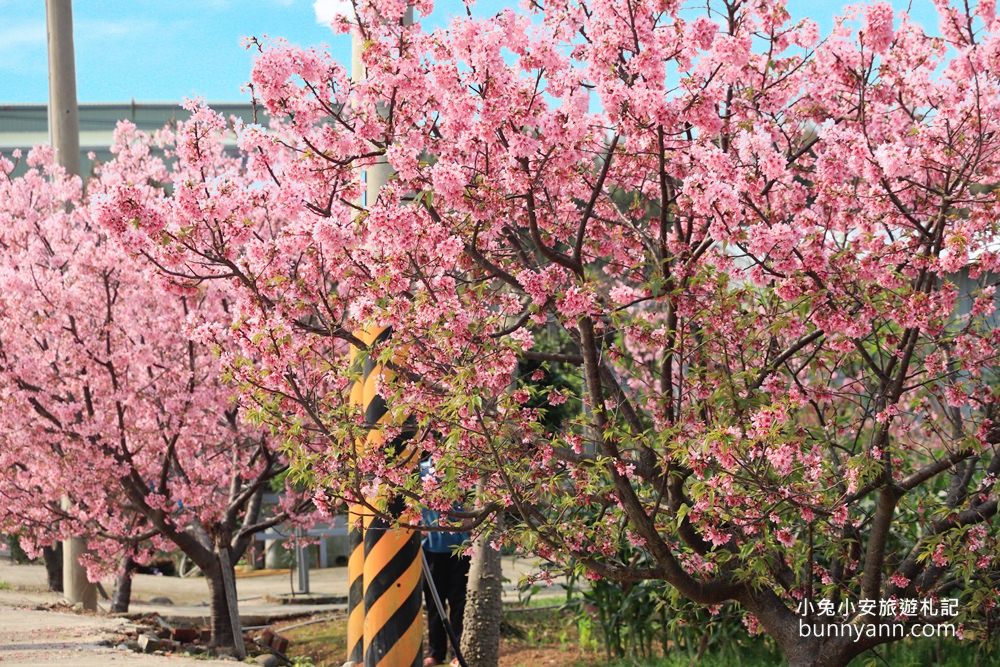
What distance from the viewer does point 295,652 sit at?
1175 cm

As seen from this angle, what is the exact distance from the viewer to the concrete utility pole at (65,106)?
1446 centimetres

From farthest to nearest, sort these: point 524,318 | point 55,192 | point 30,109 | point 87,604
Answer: point 30,109 → point 87,604 → point 55,192 → point 524,318

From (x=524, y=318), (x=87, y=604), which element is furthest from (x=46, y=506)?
(x=524, y=318)

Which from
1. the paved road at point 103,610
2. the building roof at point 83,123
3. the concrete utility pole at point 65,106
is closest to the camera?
the paved road at point 103,610

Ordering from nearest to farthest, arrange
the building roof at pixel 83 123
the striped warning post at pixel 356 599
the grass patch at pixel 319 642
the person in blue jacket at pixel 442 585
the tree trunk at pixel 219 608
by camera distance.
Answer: the striped warning post at pixel 356 599 < the person in blue jacket at pixel 442 585 < the grass patch at pixel 319 642 < the tree trunk at pixel 219 608 < the building roof at pixel 83 123

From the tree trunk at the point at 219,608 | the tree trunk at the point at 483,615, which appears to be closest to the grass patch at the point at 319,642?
the tree trunk at the point at 219,608

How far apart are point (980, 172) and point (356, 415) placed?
10.9 ft

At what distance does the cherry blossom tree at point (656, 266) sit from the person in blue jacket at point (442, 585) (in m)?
3.89

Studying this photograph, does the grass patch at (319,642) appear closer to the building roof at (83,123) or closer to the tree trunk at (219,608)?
the tree trunk at (219,608)

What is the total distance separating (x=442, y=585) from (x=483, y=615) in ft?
4.08

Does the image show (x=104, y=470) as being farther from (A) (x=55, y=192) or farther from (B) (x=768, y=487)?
(B) (x=768, y=487)

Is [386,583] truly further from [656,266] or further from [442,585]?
[442,585]

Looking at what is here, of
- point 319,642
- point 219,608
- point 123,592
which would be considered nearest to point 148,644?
point 219,608

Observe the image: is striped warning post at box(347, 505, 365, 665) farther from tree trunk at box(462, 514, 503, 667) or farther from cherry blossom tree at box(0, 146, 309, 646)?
cherry blossom tree at box(0, 146, 309, 646)
